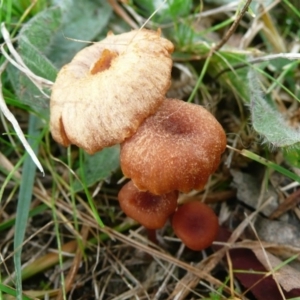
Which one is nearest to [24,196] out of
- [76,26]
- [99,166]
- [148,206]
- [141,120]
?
[99,166]

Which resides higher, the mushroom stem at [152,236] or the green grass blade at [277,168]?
the green grass blade at [277,168]

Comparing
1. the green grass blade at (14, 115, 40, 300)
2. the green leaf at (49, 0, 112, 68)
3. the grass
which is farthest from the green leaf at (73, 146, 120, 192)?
the green leaf at (49, 0, 112, 68)

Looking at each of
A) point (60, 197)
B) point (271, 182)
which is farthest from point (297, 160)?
point (60, 197)

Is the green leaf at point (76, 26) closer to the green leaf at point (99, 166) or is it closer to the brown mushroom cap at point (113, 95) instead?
the green leaf at point (99, 166)

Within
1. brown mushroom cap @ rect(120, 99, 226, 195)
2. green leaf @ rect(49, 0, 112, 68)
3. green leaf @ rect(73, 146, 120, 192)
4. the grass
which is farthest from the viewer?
green leaf @ rect(49, 0, 112, 68)

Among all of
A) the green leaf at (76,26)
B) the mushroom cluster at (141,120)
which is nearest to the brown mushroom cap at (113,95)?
the mushroom cluster at (141,120)

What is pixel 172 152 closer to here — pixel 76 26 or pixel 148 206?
pixel 148 206

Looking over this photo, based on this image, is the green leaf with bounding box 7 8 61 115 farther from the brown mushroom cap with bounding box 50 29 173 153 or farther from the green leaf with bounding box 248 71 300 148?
the green leaf with bounding box 248 71 300 148
